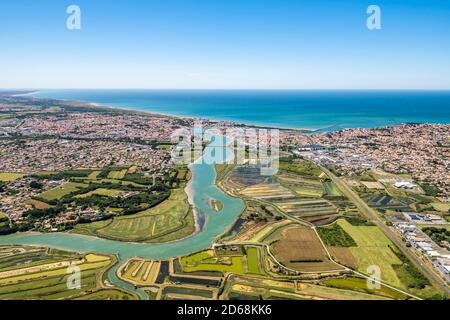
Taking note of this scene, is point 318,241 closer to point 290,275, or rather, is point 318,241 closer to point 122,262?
point 290,275

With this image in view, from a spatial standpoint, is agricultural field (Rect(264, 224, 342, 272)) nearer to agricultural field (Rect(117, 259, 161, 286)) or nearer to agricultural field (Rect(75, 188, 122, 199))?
agricultural field (Rect(117, 259, 161, 286))

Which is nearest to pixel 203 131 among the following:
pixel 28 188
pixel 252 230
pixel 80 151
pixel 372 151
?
pixel 80 151

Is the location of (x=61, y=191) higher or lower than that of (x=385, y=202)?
higher

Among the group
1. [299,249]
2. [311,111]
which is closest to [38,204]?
[299,249]

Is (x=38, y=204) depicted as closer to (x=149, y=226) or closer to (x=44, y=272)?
(x=149, y=226)

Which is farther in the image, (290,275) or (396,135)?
(396,135)

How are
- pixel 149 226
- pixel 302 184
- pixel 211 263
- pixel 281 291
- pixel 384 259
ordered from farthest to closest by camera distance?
pixel 302 184 < pixel 149 226 < pixel 384 259 < pixel 211 263 < pixel 281 291
